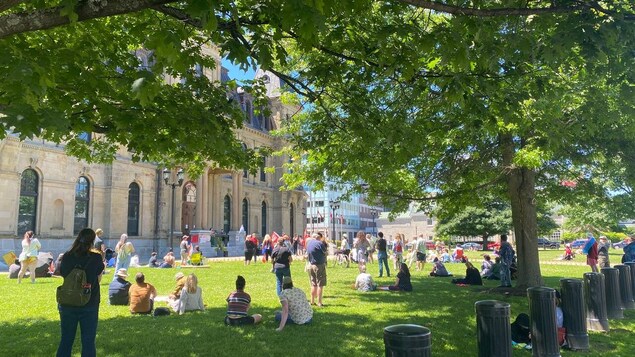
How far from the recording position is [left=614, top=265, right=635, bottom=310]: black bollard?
36.9 ft

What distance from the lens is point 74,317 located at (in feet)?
18.7

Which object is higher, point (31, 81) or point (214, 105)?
point (214, 105)

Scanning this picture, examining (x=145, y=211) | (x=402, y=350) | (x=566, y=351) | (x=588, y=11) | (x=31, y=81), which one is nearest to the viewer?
(x=402, y=350)

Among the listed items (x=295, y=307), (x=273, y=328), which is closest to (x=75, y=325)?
(x=273, y=328)

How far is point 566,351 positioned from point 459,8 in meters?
5.79

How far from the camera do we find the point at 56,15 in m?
4.38

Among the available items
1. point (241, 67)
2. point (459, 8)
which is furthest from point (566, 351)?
point (241, 67)

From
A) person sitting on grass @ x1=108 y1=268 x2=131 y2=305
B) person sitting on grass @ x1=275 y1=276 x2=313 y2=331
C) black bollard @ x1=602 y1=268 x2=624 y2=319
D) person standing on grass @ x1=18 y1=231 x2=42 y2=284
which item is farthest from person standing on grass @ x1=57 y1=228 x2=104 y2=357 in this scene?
person standing on grass @ x1=18 y1=231 x2=42 y2=284

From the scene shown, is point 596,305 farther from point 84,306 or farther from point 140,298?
point 140,298

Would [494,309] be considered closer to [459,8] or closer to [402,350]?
[402,350]

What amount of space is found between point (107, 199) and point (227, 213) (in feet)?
49.4

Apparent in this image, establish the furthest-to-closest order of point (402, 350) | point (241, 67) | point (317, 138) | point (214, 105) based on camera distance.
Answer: point (317, 138) < point (214, 105) < point (241, 67) < point (402, 350)

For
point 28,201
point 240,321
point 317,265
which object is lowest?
point 240,321

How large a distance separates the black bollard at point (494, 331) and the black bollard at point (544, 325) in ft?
4.30
